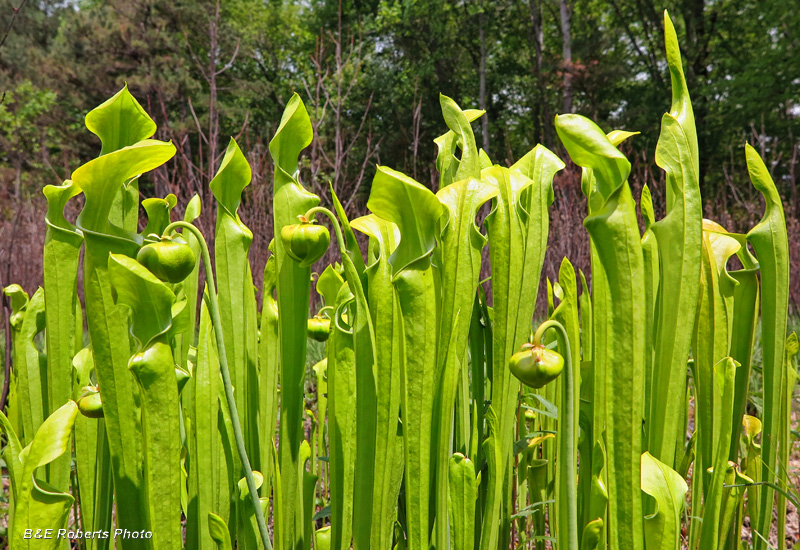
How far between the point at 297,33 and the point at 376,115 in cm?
439

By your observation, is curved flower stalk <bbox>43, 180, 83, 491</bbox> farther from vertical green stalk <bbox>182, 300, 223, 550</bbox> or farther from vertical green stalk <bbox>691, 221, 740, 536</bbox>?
vertical green stalk <bbox>691, 221, 740, 536</bbox>

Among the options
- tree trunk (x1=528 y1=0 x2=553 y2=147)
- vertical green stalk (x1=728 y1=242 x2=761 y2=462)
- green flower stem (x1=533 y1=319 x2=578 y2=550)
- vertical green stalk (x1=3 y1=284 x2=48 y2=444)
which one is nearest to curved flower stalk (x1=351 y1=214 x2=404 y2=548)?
green flower stem (x1=533 y1=319 x2=578 y2=550)

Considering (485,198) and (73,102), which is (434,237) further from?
(73,102)

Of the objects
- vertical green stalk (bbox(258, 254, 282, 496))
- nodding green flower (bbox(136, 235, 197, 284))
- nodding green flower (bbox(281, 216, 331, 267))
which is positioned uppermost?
nodding green flower (bbox(281, 216, 331, 267))

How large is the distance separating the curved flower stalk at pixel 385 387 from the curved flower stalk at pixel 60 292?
0.26m

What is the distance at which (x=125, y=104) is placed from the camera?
0.42 meters

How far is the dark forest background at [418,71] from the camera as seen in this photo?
380 inches

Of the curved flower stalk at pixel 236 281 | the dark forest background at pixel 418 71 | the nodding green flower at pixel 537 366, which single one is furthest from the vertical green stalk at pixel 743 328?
the dark forest background at pixel 418 71

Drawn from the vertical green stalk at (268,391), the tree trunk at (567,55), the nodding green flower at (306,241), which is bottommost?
the vertical green stalk at (268,391)

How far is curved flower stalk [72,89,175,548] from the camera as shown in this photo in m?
0.38

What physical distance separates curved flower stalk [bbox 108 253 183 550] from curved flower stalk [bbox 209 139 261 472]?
0.10m

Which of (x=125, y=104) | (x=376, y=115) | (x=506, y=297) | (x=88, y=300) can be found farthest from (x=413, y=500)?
(x=376, y=115)

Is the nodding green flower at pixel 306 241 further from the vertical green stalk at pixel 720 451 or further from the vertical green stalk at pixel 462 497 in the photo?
the vertical green stalk at pixel 720 451

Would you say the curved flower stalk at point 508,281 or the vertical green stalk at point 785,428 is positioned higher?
the curved flower stalk at point 508,281
